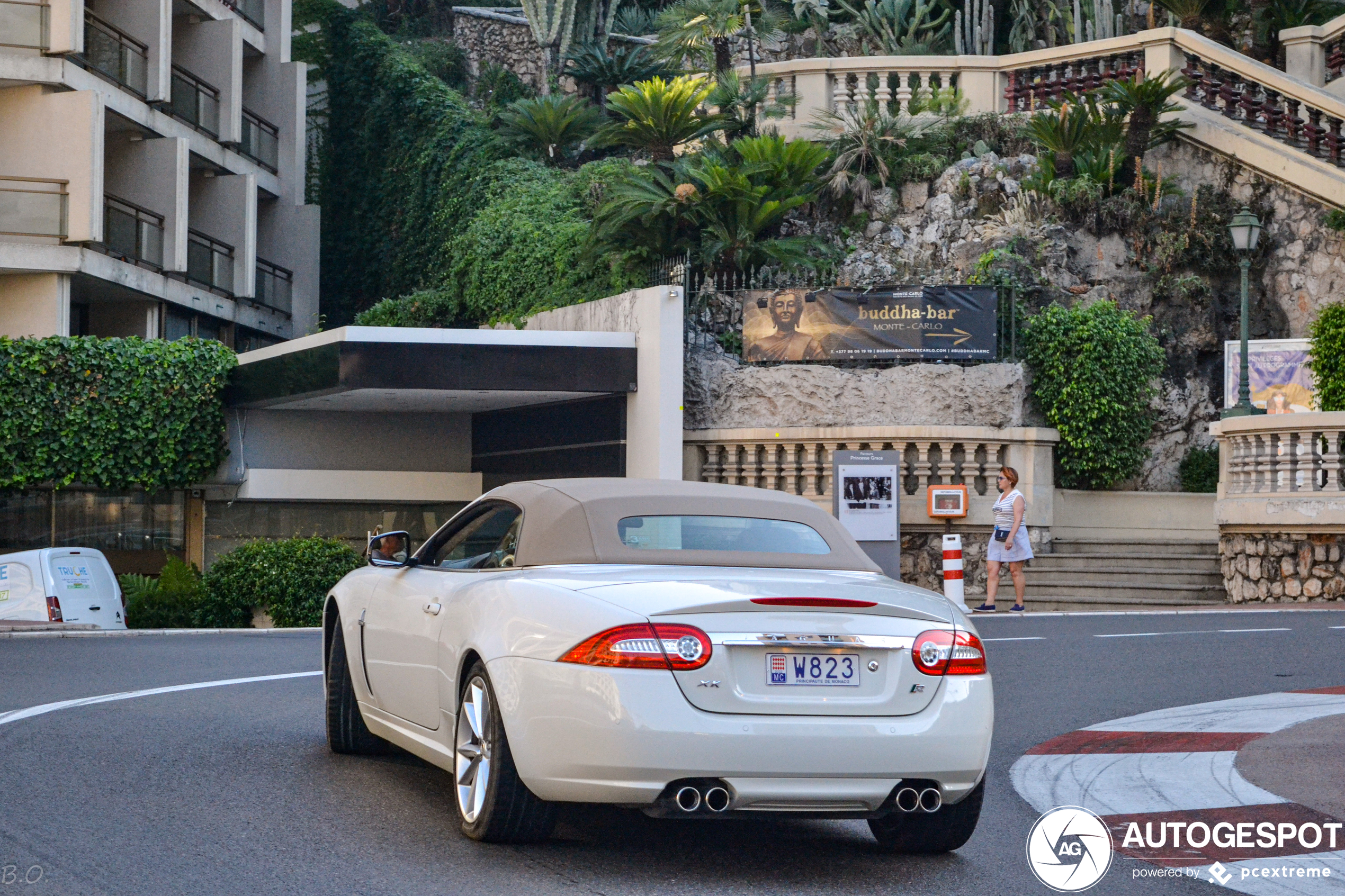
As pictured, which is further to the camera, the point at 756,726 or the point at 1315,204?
the point at 1315,204

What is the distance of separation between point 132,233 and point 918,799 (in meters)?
27.1

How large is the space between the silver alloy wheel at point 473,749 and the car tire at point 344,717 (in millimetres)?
1957

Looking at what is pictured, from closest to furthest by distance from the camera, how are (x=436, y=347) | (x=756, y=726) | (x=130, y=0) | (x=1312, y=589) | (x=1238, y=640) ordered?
(x=756, y=726) → (x=1238, y=640) → (x=1312, y=589) → (x=436, y=347) → (x=130, y=0)

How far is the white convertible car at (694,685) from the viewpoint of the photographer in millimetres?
5332

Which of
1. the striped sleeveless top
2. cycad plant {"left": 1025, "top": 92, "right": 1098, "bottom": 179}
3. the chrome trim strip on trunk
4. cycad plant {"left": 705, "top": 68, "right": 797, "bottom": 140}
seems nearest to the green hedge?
cycad plant {"left": 705, "top": 68, "right": 797, "bottom": 140}

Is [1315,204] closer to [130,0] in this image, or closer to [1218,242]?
[1218,242]

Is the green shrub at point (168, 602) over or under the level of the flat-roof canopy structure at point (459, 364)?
under

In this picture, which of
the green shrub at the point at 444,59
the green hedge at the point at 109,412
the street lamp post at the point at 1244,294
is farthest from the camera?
the green shrub at the point at 444,59

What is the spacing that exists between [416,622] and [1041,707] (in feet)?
15.7

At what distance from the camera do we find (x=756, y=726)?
534cm

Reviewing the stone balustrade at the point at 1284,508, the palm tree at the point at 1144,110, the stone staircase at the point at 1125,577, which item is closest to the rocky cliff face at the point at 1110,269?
the palm tree at the point at 1144,110

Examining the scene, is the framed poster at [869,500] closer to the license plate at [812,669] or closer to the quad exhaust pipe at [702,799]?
the license plate at [812,669]

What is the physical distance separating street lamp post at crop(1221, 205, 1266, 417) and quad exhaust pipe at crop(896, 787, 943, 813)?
15314mm

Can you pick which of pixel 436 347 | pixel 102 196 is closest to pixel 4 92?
pixel 102 196
